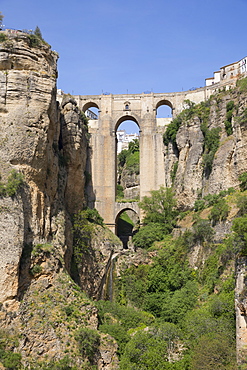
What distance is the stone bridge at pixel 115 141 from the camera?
50.5 meters

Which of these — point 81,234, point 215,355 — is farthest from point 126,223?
point 215,355

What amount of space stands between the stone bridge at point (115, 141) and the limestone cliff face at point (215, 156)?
1.66 meters

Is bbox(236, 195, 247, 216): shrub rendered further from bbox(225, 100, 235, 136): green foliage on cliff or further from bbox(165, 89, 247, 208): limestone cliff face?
bbox(225, 100, 235, 136): green foliage on cliff

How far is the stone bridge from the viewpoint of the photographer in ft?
166

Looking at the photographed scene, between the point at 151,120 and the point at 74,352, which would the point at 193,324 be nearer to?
the point at 74,352

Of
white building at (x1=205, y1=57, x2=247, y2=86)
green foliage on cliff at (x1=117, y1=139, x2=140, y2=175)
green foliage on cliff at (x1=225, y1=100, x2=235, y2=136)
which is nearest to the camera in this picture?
green foliage on cliff at (x1=225, y1=100, x2=235, y2=136)

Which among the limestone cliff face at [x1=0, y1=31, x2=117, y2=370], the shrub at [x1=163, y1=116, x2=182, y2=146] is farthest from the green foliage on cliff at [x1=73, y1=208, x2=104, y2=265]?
the shrub at [x1=163, y1=116, x2=182, y2=146]

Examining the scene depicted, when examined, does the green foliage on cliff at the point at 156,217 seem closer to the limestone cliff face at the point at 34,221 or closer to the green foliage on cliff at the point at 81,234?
the green foliage on cliff at the point at 81,234

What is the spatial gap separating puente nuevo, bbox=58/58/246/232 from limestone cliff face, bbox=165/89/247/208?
1918mm

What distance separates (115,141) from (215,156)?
12.1m

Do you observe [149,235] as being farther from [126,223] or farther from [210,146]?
[126,223]

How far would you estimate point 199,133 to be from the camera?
158 ft

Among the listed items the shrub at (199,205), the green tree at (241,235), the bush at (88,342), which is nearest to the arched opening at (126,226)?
the shrub at (199,205)

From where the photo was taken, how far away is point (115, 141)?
2077 inches
